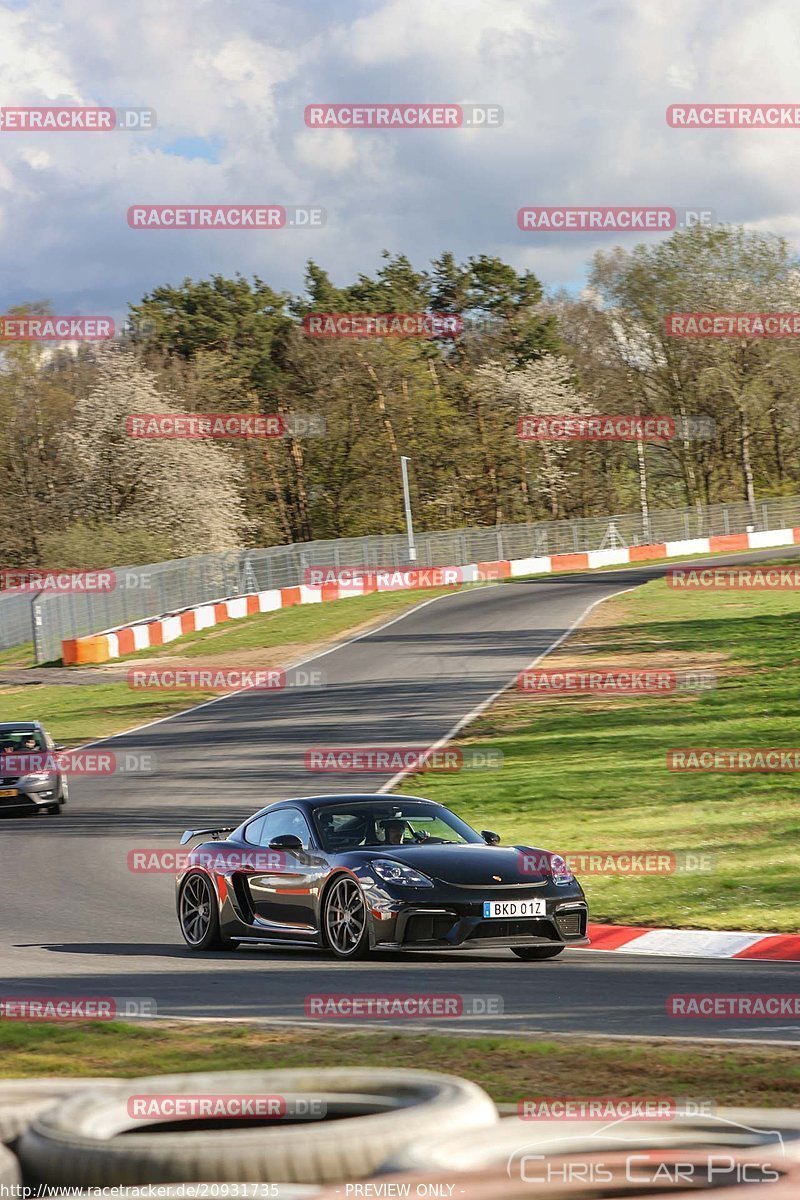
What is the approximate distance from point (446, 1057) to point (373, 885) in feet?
13.0

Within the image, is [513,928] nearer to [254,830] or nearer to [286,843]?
[286,843]

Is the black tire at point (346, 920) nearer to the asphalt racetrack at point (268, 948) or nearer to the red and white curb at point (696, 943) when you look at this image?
the asphalt racetrack at point (268, 948)

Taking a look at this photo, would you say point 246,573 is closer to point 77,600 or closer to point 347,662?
point 77,600

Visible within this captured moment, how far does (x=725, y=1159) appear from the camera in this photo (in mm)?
5047

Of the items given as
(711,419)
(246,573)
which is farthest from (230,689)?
(711,419)

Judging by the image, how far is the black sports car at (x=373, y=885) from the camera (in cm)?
1184

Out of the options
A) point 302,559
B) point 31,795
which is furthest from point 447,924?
point 302,559

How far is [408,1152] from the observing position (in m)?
5.14

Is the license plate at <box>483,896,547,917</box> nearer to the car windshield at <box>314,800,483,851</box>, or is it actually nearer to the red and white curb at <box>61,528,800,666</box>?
the car windshield at <box>314,800,483,851</box>

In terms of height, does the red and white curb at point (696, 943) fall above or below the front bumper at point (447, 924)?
below

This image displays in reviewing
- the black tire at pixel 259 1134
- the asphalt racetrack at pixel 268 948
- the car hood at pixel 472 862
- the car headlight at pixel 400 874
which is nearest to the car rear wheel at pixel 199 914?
the asphalt racetrack at pixel 268 948

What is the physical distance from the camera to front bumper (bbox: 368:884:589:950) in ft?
38.7

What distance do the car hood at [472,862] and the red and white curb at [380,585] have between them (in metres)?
34.5

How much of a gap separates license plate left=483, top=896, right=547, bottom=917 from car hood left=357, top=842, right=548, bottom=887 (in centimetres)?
16
